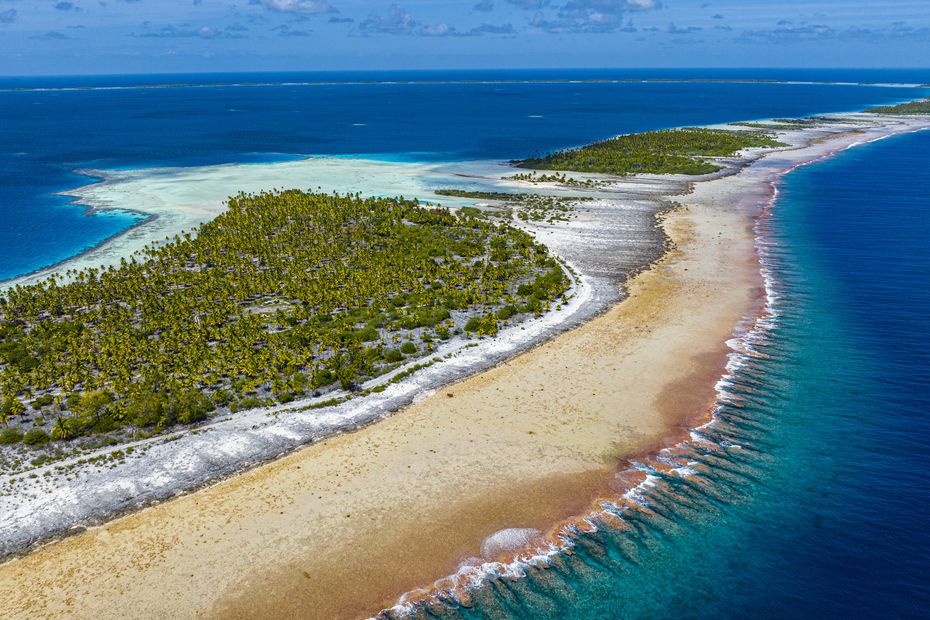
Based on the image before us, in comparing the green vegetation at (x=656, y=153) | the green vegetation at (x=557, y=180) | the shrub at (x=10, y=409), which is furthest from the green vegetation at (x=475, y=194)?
the shrub at (x=10, y=409)

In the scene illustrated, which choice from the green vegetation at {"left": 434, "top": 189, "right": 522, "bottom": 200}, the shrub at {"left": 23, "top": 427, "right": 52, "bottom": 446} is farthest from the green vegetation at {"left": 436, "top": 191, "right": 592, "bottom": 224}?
the shrub at {"left": 23, "top": 427, "right": 52, "bottom": 446}

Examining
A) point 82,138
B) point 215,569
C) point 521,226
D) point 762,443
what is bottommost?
point 215,569

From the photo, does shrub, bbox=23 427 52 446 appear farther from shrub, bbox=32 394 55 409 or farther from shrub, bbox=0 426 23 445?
shrub, bbox=32 394 55 409

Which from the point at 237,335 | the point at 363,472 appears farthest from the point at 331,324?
the point at 363,472

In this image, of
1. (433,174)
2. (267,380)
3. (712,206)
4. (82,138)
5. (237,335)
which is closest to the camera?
(267,380)

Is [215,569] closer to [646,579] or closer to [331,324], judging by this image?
[646,579]
